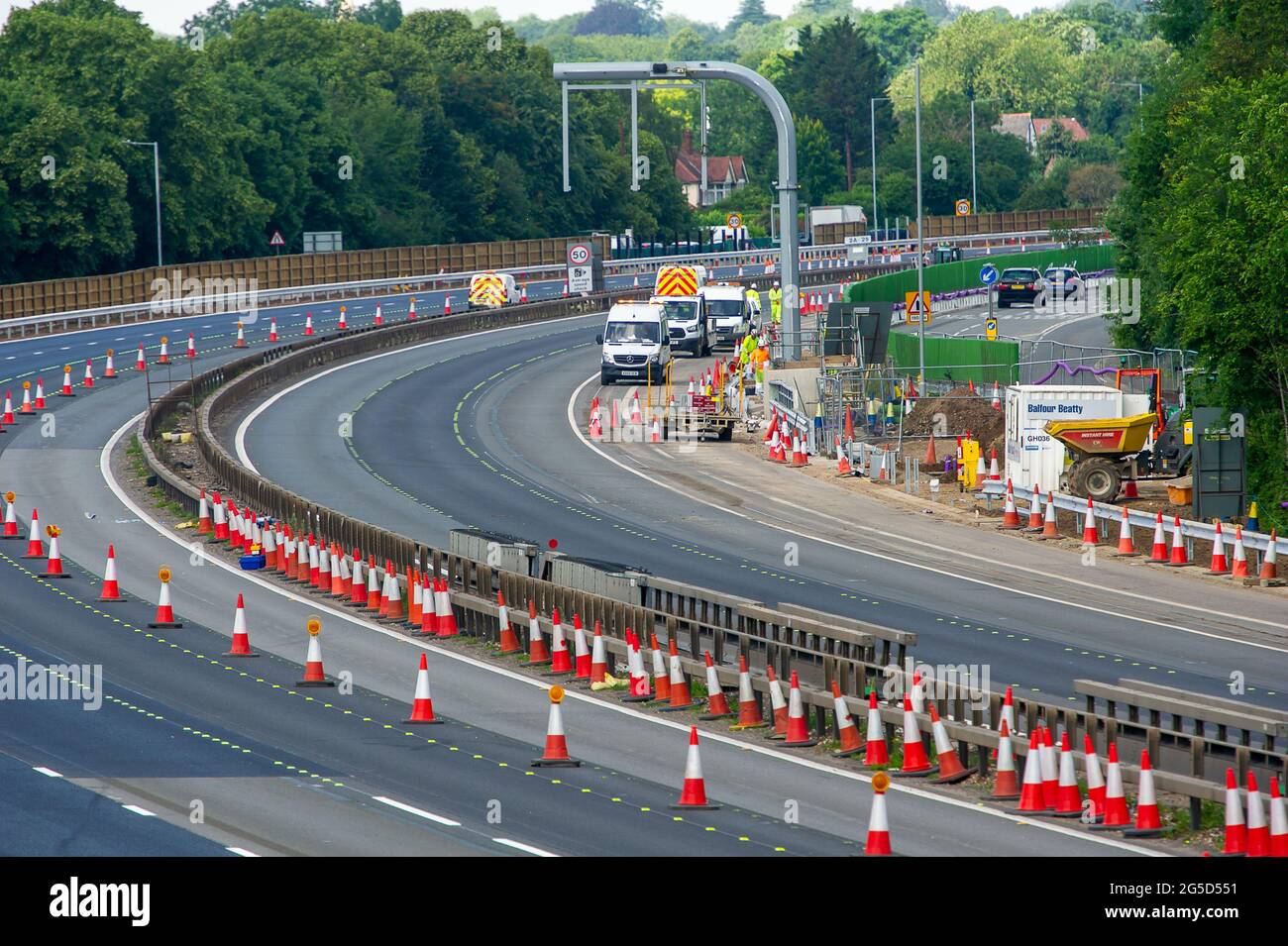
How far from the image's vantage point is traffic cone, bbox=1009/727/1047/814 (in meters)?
17.4

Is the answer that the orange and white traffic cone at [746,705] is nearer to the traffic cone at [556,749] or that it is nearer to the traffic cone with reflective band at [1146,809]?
the traffic cone at [556,749]

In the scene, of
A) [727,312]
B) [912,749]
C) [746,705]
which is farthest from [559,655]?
[727,312]

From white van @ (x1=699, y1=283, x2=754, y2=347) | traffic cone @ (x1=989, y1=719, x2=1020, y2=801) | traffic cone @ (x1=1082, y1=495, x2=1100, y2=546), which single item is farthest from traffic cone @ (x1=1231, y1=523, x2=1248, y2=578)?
white van @ (x1=699, y1=283, x2=754, y2=347)

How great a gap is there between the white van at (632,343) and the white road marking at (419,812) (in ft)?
130

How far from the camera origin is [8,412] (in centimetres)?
4900

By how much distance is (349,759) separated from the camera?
64.1 feet

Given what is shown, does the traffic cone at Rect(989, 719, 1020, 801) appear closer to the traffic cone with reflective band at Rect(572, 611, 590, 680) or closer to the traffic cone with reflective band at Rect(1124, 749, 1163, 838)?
the traffic cone with reflective band at Rect(1124, 749, 1163, 838)

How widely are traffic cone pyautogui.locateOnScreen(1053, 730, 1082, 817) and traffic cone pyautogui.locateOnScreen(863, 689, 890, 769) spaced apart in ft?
7.07

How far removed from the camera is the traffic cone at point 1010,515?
36062 millimetres

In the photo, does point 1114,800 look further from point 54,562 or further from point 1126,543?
point 54,562

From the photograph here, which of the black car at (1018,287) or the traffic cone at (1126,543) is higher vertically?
the black car at (1018,287)

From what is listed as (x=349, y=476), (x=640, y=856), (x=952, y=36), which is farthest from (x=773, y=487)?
(x=952, y=36)

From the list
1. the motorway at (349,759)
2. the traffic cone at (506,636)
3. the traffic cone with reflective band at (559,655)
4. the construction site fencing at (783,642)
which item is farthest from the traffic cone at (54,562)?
the traffic cone with reflective band at (559,655)
